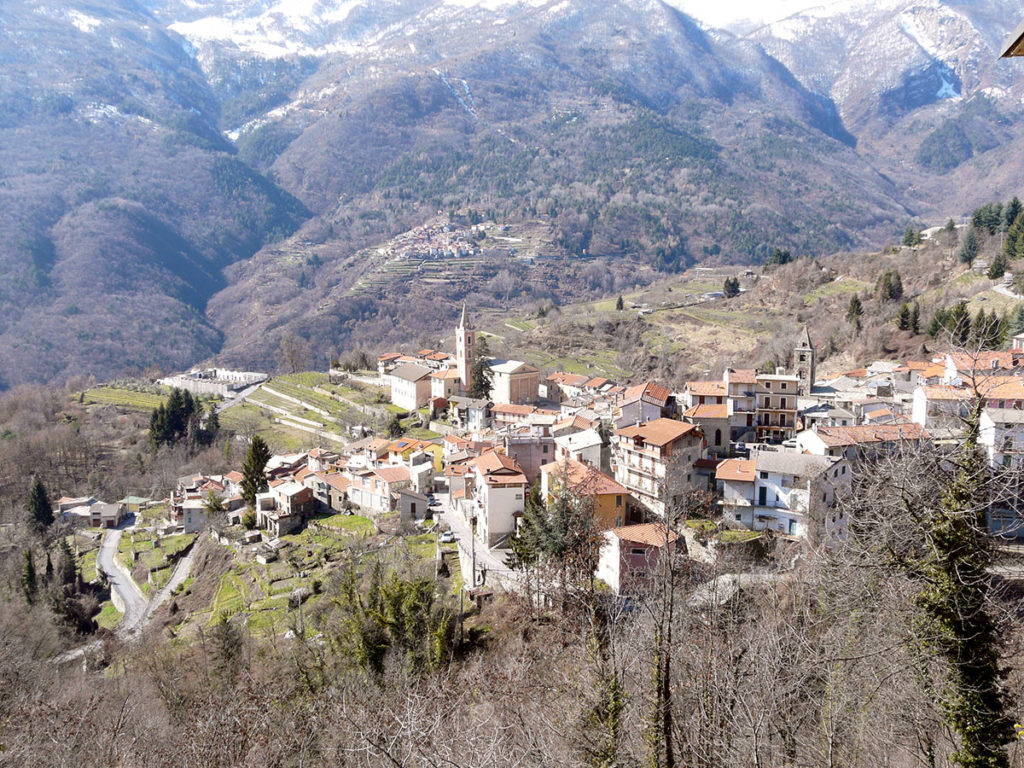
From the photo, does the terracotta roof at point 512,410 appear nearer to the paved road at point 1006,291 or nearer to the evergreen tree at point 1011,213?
the paved road at point 1006,291

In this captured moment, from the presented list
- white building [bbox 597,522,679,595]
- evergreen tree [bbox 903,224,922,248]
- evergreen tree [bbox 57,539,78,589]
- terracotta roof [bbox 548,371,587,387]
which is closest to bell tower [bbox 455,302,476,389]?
terracotta roof [bbox 548,371,587,387]

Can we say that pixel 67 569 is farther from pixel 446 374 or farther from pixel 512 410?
pixel 446 374

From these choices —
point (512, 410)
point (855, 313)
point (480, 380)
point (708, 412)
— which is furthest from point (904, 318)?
point (480, 380)

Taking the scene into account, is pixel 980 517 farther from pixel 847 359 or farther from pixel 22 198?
pixel 22 198

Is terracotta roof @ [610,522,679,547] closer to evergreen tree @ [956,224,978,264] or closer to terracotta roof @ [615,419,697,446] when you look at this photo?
terracotta roof @ [615,419,697,446]

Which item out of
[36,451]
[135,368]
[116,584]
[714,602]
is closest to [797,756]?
[714,602]

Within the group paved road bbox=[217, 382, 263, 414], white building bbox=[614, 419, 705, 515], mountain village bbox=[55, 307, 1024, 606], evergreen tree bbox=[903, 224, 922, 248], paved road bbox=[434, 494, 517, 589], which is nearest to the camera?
mountain village bbox=[55, 307, 1024, 606]
